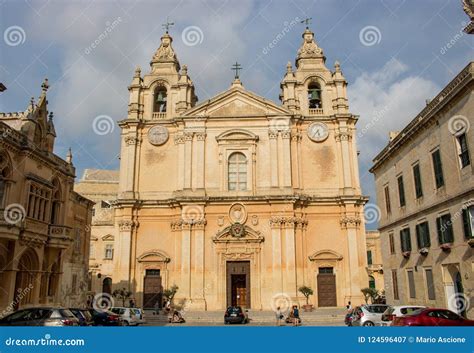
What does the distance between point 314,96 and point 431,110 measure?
1674cm

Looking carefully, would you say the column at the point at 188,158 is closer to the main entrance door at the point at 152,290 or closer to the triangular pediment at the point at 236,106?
the triangular pediment at the point at 236,106

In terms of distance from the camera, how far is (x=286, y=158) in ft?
108

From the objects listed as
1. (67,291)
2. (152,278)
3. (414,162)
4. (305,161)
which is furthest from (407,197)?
(67,291)

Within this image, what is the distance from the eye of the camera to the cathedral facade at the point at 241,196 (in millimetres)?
31156

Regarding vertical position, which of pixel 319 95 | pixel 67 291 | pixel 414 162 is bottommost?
pixel 67 291

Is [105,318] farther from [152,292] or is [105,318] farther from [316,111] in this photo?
[316,111]

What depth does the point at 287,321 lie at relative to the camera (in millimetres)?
23656

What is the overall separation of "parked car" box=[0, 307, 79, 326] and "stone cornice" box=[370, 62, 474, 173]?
17.2 m

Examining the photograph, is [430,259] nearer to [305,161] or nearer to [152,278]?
[305,161]

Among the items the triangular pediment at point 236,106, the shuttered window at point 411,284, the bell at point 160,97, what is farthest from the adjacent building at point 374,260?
the bell at point 160,97

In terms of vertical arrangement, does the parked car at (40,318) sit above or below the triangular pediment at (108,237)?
below

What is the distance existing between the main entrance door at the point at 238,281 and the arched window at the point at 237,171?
5890 millimetres

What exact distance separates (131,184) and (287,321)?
55.4 feet

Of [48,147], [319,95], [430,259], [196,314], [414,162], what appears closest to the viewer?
[430,259]
